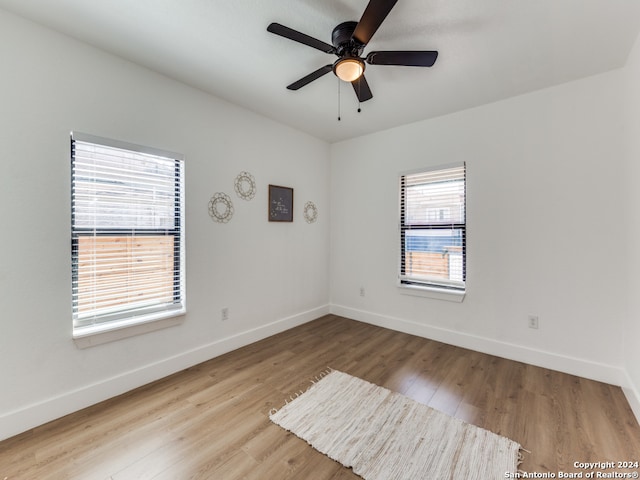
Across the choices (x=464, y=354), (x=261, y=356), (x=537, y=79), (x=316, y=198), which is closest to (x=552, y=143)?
(x=537, y=79)

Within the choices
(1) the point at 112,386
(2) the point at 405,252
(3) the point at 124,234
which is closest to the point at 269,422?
(1) the point at 112,386

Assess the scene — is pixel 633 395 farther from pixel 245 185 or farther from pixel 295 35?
pixel 245 185

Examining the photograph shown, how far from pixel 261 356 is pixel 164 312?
3.42 ft

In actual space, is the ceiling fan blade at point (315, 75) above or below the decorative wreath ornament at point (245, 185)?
above

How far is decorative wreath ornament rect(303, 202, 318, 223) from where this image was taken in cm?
397

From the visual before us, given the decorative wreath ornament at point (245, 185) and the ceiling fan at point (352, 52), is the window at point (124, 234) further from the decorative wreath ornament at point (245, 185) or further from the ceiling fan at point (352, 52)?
the ceiling fan at point (352, 52)

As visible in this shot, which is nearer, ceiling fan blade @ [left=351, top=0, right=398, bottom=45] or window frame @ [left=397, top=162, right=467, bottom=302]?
ceiling fan blade @ [left=351, top=0, right=398, bottom=45]

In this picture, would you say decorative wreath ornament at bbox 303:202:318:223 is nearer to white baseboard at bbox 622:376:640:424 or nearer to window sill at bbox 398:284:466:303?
window sill at bbox 398:284:466:303

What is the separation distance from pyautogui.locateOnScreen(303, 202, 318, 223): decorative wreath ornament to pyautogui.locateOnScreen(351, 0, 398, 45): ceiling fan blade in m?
2.42

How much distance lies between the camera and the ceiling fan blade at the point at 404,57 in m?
1.77

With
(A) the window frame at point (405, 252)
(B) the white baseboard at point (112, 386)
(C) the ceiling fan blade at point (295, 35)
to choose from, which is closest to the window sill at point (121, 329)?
(B) the white baseboard at point (112, 386)

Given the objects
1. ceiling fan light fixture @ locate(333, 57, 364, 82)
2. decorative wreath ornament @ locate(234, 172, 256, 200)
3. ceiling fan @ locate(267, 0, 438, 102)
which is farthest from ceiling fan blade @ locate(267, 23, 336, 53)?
decorative wreath ornament @ locate(234, 172, 256, 200)

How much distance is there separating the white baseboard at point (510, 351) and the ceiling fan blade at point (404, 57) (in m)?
2.74

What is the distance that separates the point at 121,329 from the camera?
222 cm
